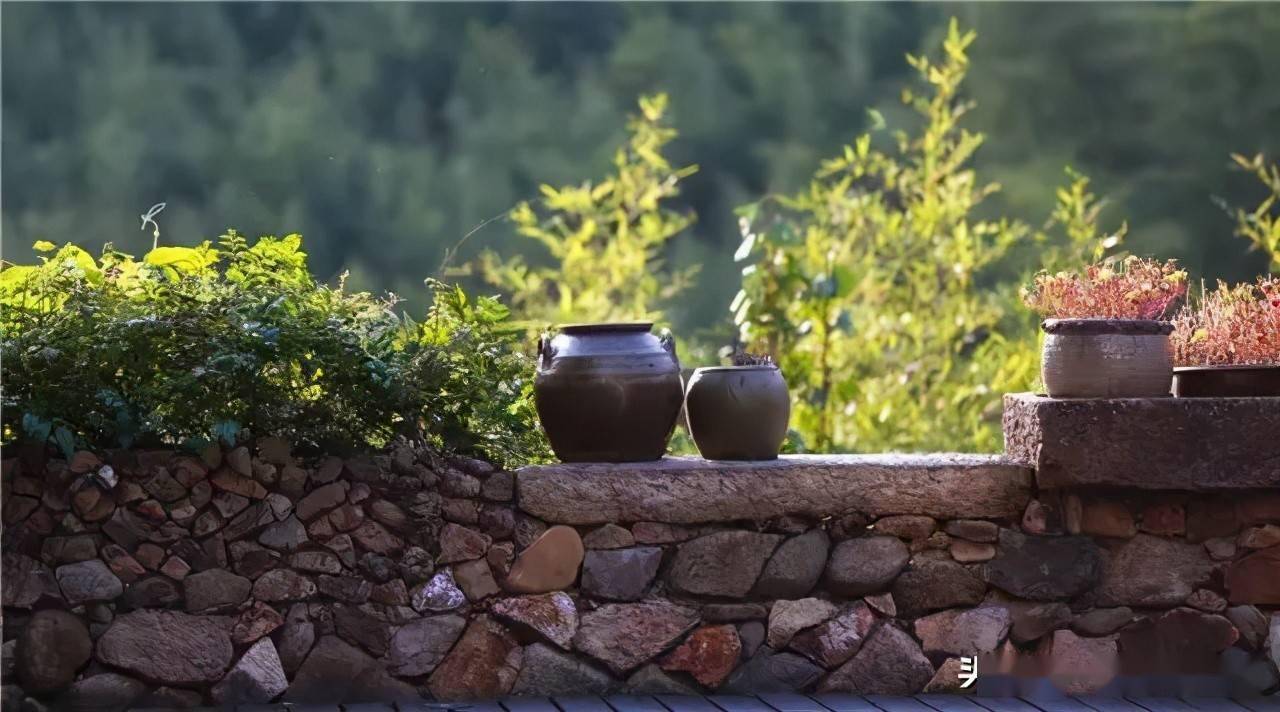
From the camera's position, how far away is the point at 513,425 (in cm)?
422

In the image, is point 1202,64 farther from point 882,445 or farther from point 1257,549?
point 1257,549

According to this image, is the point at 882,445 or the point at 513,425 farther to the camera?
the point at 882,445

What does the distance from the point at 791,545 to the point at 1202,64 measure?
22.0 ft

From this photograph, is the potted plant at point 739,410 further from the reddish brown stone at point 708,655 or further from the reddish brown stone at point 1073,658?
the reddish brown stone at point 1073,658

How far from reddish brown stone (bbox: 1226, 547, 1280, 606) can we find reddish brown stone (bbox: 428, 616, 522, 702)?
1.93 m

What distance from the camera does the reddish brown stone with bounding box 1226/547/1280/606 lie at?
4062 millimetres

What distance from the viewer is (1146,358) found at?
4.02 m

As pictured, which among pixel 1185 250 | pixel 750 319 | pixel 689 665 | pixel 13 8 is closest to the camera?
pixel 689 665

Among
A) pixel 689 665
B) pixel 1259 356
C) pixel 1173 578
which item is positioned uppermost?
pixel 1259 356

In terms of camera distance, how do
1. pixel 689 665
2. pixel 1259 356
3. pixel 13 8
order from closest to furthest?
pixel 689 665
pixel 1259 356
pixel 13 8

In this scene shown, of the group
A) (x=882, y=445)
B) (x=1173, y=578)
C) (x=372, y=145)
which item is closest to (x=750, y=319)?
(x=882, y=445)

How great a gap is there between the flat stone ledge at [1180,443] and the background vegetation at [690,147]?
2.51 metres

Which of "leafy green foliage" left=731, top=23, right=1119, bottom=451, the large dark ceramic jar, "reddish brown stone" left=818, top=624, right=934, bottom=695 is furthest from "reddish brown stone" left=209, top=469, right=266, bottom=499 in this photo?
"leafy green foliage" left=731, top=23, right=1119, bottom=451

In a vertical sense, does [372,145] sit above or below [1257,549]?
above
